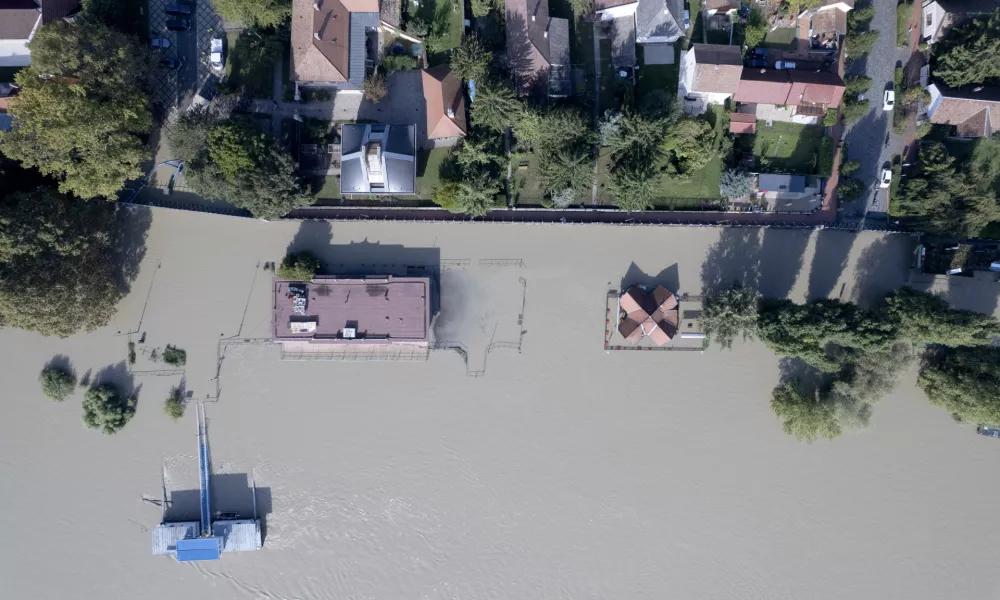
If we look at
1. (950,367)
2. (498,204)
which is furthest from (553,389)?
(950,367)

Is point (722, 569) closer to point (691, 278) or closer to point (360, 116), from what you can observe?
point (691, 278)

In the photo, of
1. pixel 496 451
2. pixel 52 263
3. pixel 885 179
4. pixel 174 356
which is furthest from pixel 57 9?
pixel 885 179

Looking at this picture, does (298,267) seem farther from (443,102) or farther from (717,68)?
(717,68)

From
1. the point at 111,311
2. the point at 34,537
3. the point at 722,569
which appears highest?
the point at 111,311

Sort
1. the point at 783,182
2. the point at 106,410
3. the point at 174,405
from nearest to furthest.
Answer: the point at 783,182
the point at 106,410
the point at 174,405

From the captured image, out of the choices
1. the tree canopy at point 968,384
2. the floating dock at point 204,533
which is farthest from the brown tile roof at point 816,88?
the floating dock at point 204,533
